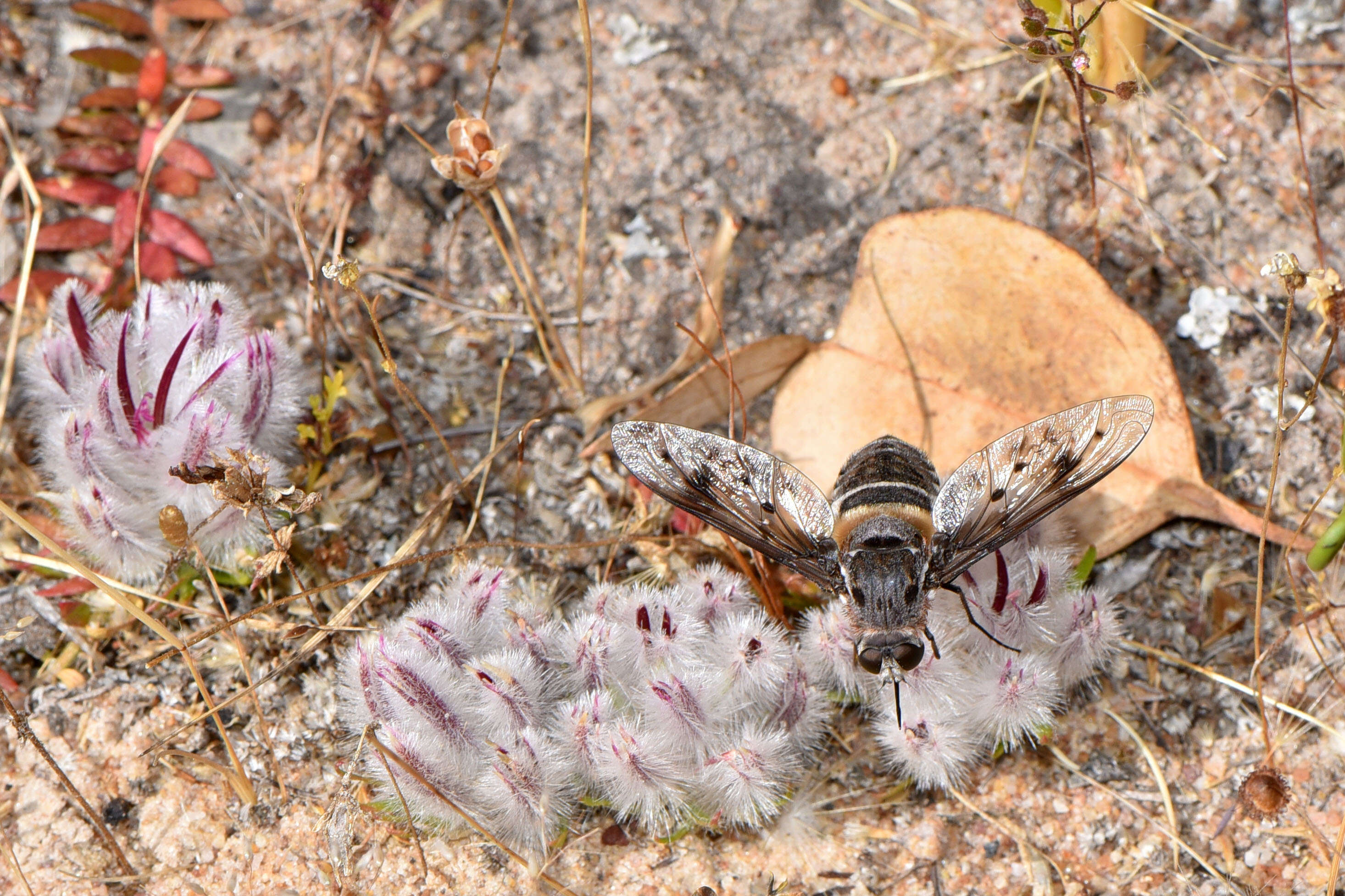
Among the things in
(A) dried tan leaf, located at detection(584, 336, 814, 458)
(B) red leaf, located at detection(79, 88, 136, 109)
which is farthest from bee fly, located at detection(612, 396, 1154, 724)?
(B) red leaf, located at detection(79, 88, 136, 109)

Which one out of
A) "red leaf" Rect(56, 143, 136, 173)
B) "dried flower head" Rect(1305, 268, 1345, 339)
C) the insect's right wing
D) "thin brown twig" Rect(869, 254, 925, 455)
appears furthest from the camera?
"red leaf" Rect(56, 143, 136, 173)

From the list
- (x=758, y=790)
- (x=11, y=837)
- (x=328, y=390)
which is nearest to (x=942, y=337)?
(x=758, y=790)

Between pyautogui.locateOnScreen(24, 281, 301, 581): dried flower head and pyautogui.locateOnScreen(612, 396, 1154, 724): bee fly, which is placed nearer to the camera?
pyautogui.locateOnScreen(612, 396, 1154, 724): bee fly

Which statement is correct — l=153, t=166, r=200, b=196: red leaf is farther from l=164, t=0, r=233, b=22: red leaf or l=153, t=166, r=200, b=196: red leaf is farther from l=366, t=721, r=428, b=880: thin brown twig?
l=366, t=721, r=428, b=880: thin brown twig

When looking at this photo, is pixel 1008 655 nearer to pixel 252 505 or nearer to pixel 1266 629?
pixel 1266 629

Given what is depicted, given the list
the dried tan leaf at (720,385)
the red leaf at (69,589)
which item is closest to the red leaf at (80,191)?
the red leaf at (69,589)

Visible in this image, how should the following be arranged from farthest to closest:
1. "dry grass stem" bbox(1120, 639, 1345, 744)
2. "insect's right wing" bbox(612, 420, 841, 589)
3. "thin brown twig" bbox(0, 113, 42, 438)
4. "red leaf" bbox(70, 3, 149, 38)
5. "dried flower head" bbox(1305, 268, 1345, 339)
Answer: "red leaf" bbox(70, 3, 149, 38) → "thin brown twig" bbox(0, 113, 42, 438) → "dry grass stem" bbox(1120, 639, 1345, 744) → "dried flower head" bbox(1305, 268, 1345, 339) → "insect's right wing" bbox(612, 420, 841, 589)

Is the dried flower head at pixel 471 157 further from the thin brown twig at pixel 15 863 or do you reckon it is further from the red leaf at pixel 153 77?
the thin brown twig at pixel 15 863
